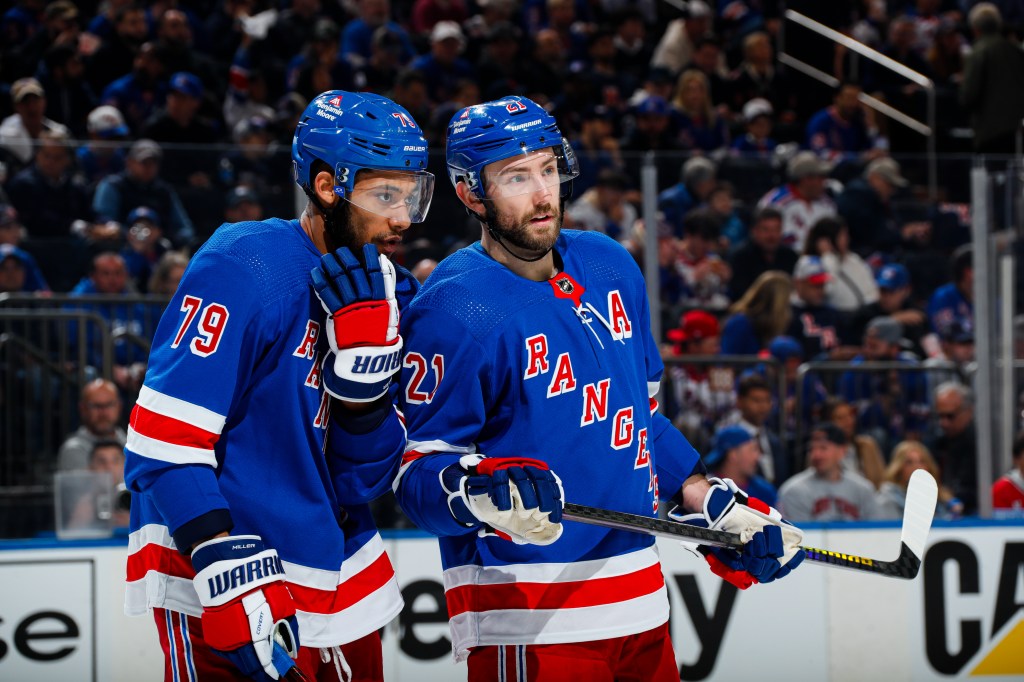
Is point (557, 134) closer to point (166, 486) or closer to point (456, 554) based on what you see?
point (456, 554)

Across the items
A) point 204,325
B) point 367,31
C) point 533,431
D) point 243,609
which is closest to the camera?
point 243,609

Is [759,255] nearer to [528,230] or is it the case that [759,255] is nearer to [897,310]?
[897,310]

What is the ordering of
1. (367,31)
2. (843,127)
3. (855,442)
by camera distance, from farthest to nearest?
(843,127), (367,31), (855,442)

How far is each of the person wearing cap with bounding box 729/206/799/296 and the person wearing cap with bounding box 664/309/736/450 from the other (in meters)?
0.20

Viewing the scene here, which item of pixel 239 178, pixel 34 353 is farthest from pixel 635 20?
pixel 34 353

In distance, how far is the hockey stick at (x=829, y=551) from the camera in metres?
2.68

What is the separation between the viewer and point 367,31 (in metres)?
8.92

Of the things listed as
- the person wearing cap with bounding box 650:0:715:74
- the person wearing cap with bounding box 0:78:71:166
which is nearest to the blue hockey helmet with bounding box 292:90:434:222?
the person wearing cap with bounding box 0:78:71:166

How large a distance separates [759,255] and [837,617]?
161 centimetres

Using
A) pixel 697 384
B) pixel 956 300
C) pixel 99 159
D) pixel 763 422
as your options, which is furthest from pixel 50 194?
pixel 956 300

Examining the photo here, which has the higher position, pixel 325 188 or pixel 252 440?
pixel 325 188

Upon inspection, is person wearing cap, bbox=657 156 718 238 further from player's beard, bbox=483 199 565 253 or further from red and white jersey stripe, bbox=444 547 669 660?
red and white jersey stripe, bbox=444 547 669 660

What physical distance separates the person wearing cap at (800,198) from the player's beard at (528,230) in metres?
3.28

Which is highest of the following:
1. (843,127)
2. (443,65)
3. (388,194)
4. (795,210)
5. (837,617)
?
(443,65)
